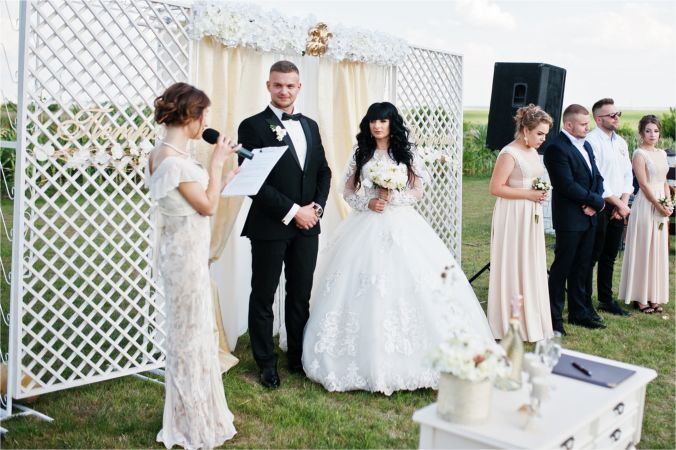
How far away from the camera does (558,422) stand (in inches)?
104

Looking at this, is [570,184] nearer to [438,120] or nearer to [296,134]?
[438,120]

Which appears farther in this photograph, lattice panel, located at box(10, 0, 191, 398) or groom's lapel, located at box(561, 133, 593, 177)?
groom's lapel, located at box(561, 133, 593, 177)

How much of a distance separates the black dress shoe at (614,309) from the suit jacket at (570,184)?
1.12 meters

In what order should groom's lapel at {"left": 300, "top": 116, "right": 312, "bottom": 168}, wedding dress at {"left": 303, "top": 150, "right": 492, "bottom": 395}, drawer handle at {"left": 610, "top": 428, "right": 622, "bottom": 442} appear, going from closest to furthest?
drawer handle at {"left": 610, "top": 428, "right": 622, "bottom": 442} < wedding dress at {"left": 303, "top": 150, "right": 492, "bottom": 395} < groom's lapel at {"left": 300, "top": 116, "right": 312, "bottom": 168}

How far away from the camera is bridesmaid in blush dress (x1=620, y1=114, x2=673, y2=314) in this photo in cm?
629

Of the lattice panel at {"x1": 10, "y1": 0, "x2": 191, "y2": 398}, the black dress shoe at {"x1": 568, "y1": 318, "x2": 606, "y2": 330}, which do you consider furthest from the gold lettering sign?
the black dress shoe at {"x1": 568, "y1": 318, "x2": 606, "y2": 330}

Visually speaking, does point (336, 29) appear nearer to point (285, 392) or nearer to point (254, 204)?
point (254, 204)

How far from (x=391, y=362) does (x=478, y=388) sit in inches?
66.8

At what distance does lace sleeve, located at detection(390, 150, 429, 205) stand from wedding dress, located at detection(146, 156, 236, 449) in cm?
150

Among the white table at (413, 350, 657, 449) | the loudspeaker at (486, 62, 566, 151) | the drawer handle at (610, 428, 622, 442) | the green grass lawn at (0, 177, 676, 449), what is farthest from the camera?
the loudspeaker at (486, 62, 566, 151)

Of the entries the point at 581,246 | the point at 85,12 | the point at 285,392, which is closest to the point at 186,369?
the point at 285,392

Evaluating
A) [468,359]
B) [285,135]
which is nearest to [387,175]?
[285,135]

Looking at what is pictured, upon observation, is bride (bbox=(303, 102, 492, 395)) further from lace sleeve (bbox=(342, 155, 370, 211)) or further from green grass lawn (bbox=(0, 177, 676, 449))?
green grass lawn (bbox=(0, 177, 676, 449))

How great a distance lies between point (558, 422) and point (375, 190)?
7.30ft
